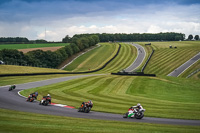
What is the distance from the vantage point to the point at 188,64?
9750 cm

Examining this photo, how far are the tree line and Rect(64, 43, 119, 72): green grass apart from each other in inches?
226

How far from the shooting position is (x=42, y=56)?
114m

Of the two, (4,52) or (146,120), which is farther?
(4,52)

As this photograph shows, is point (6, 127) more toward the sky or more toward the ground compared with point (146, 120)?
more toward the sky

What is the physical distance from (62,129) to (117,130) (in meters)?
3.52

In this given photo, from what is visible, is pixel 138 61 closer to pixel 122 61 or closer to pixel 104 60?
pixel 122 61

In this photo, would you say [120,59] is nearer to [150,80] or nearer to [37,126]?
[150,80]

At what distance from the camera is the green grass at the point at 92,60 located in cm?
11315

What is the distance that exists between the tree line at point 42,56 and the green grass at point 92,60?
226 inches

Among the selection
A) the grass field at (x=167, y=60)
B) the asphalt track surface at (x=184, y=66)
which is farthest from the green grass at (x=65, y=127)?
the grass field at (x=167, y=60)

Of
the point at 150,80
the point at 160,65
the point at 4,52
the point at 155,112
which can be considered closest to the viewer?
the point at 155,112

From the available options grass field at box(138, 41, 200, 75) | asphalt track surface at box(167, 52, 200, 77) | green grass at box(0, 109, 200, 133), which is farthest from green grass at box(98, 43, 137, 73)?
green grass at box(0, 109, 200, 133)

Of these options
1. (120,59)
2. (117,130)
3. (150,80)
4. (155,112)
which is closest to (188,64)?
(120,59)

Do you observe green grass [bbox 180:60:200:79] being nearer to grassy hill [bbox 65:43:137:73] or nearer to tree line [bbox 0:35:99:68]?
grassy hill [bbox 65:43:137:73]
